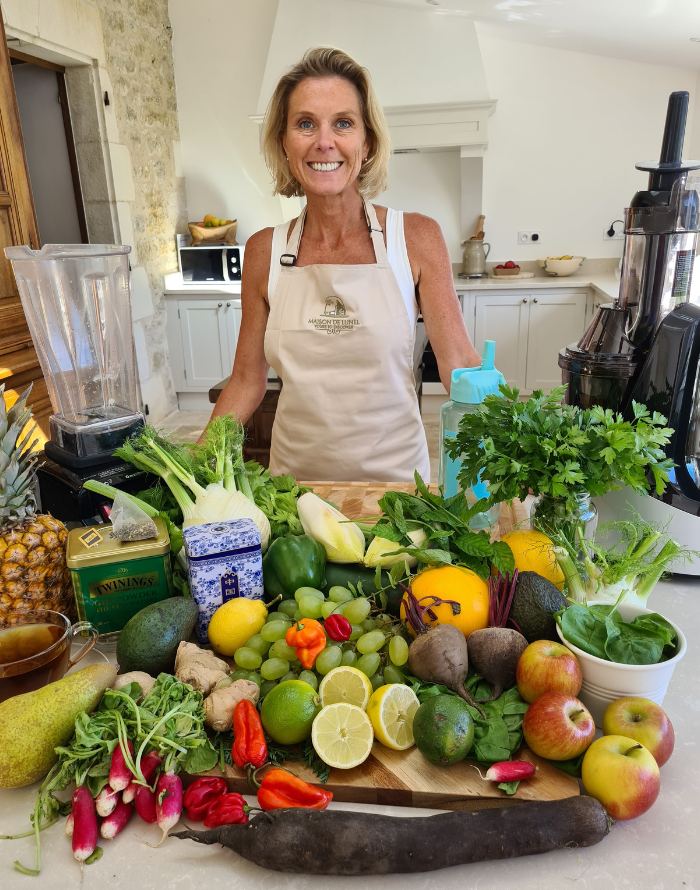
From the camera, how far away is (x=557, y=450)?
908 millimetres

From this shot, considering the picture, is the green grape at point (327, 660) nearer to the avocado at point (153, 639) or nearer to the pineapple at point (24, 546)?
the avocado at point (153, 639)

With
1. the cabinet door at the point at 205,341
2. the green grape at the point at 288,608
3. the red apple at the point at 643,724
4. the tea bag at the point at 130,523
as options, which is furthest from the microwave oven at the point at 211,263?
the red apple at the point at 643,724

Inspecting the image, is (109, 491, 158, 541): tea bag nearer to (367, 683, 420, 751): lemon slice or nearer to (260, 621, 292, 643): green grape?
(260, 621, 292, 643): green grape

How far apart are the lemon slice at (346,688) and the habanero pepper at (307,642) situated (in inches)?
1.5

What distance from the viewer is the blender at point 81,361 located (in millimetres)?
1165

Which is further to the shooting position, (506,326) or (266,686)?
(506,326)

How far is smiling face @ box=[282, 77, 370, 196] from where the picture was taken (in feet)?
5.13

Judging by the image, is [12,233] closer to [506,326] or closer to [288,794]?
[288,794]

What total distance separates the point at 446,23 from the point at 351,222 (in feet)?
12.6

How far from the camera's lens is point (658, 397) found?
109 centimetres

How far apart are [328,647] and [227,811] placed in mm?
228

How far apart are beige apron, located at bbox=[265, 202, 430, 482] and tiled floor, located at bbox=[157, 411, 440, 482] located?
8.66 ft

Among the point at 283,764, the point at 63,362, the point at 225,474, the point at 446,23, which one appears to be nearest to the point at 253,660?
the point at 283,764

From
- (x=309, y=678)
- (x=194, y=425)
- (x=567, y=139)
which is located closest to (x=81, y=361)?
(x=309, y=678)
